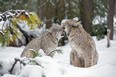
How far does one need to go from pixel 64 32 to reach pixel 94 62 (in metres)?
0.89

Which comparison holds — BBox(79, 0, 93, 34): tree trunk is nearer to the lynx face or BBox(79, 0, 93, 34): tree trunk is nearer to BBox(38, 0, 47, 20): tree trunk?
BBox(38, 0, 47, 20): tree trunk

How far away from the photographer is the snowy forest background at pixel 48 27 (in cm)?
368

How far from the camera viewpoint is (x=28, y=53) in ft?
20.2

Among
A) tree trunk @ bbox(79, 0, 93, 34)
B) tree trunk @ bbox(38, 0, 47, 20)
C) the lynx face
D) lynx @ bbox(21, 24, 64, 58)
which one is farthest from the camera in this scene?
tree trunk @ bbox(38, 0, 47, 20)

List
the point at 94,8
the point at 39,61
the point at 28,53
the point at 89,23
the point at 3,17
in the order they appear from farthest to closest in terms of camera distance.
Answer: the point at 94,8, the point at 89,23, the point at 28,53, the point at 3,17, the point at 39,61

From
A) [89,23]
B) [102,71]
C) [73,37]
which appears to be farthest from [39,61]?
[89,23]

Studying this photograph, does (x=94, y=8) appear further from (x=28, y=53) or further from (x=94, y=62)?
(x=28, y=53)

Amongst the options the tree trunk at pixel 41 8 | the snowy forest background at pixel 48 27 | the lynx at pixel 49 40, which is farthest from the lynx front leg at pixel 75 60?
the tree trunk at pixel 41 8

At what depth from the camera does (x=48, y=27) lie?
49.2 ft

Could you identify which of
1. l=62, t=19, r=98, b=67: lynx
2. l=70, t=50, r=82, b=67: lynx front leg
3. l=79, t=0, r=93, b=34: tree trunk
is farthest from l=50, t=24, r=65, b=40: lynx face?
l=79, t=0, r=93, b=34: tree trunk

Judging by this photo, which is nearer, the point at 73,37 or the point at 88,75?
the point at 88,75

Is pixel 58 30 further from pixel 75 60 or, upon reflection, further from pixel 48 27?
pixel 48 27

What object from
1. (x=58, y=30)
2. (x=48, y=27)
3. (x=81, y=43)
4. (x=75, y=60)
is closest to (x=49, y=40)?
(x=58, y=30)

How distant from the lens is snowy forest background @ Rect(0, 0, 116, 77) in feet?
12.1
